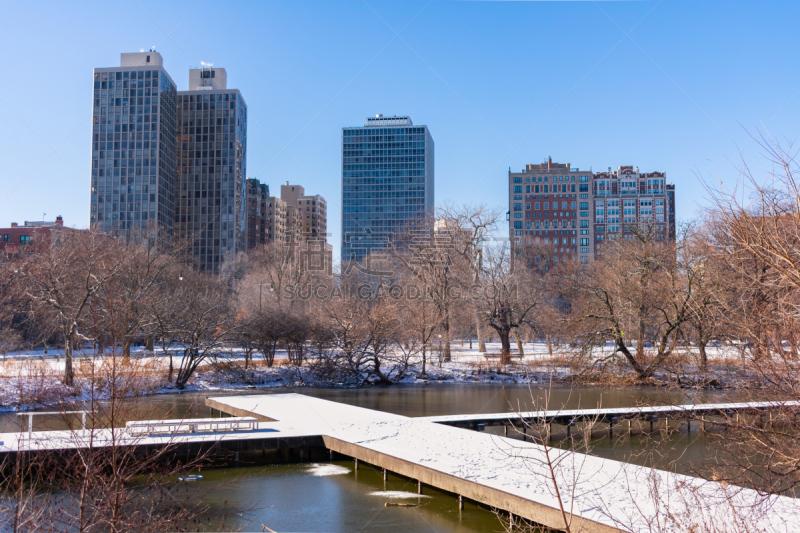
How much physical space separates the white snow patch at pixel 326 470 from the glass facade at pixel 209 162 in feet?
331

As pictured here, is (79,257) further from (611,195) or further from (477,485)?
(611,195)

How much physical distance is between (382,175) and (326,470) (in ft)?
466

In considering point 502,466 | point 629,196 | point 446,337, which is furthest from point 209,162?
point 502,466

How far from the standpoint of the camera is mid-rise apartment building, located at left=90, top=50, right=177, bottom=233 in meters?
102

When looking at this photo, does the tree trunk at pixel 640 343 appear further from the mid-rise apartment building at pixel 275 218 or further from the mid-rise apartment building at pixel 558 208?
the mid-rise apartment building at pixel 275 218

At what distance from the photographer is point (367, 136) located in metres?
154

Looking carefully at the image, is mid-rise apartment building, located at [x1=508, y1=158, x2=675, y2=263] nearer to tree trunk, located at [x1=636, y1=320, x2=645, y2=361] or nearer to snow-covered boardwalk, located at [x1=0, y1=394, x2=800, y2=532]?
tree trunk, located at [x1=636, y1=320, x2=645, y2=361]

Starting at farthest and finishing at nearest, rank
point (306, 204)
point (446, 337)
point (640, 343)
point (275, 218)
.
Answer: point (306, 204) < point (275, 218) < point (446, 337) < point (640, 343)

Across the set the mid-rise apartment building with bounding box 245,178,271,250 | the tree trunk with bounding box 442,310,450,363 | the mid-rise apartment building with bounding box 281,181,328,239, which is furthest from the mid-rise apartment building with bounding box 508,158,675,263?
the tree trunk with bounding box 442,310,450,363

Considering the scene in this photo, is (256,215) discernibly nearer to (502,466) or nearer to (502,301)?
(502,301)

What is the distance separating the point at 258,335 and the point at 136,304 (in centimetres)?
667

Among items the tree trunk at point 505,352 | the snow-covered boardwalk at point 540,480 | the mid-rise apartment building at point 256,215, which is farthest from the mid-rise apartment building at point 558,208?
the snow-covered boardwalk at point 540,480

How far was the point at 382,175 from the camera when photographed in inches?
6053

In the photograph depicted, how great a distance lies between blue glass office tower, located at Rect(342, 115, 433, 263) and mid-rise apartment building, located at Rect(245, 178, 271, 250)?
20207 mm
